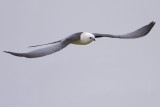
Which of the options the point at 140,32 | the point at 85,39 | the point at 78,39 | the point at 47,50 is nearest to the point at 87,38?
the point at 85,39

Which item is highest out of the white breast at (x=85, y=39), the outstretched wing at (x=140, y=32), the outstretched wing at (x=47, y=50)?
the outstretched wing at (x=140, y=32)

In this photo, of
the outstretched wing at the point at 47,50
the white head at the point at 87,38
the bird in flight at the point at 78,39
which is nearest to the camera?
the outstretched wing at the point at 47,50

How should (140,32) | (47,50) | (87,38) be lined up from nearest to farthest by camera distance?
(47,50) → (87,38) → (140,32)

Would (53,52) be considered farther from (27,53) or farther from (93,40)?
(93,40)

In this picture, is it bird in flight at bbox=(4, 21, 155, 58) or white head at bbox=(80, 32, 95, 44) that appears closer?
bird in flight at bbox=(4, 21, 155, 58)

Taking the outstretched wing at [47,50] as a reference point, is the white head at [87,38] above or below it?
above

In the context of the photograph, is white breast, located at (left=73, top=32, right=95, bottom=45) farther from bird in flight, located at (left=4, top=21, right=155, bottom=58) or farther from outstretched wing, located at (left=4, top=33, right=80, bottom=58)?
outstretched wing, located at (left=4, top=33, right=80, bottom=58)

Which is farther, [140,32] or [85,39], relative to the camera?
[140,32]

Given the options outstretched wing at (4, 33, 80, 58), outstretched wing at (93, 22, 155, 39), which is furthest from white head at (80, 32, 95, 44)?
outstretched wing at (93, 22, 155, 39)

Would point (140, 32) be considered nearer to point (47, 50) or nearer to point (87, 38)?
point (87, 38)

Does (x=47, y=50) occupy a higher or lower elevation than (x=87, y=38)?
lower

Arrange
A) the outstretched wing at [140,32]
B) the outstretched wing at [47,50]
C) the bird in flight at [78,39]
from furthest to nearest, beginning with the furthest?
the outstretched wing at [140,32]
the bird in flight at [78,39]
the outstretched wing at [47,50]

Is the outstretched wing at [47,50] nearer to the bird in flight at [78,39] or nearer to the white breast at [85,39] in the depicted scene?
the bird in flight at [78,39]

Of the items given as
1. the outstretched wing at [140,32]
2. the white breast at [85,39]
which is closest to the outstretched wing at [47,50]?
the white breast at [85,39]
